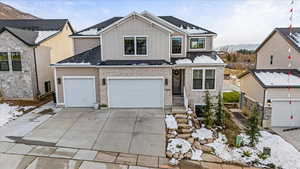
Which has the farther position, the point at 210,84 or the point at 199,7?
the point at 199,7

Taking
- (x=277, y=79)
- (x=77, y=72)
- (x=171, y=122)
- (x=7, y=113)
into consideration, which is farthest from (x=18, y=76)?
(x=277, y=79)

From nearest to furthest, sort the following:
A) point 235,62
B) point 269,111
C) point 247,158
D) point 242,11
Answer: point 247,158, point 269,111, point 242,11, point 235,62

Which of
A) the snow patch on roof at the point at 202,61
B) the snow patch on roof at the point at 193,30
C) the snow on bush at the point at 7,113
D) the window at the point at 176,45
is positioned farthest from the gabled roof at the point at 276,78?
the snow on bush at the point at 7,113

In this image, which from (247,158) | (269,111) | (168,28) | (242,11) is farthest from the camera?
(242,11)

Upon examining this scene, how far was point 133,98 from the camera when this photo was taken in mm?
12445

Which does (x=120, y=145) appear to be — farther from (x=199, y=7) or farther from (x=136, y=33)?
(x=199, y=7)

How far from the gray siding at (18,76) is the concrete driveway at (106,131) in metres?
5.41

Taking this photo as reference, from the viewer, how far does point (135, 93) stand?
40.7ft

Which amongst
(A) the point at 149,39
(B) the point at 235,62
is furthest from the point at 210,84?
(B) the point at 235,62

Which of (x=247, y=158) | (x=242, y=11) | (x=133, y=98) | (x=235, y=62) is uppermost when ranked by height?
(x=242, y=11)

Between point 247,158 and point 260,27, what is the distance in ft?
41.7

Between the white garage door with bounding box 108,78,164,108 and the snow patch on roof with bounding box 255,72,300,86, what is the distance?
24.3 feet

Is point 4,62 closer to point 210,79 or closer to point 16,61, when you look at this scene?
point 16,61

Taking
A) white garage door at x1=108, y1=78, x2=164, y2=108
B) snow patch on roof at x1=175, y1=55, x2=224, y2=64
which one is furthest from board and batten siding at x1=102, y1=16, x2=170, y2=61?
white garage door at x1=108, y1=78, x2=164, y2=108
